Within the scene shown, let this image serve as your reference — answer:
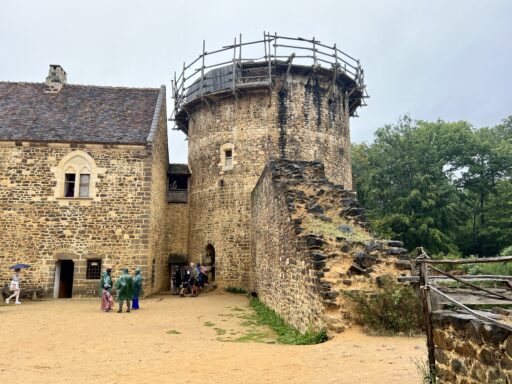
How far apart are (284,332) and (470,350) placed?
5.54 meters

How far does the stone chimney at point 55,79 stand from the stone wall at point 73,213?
4.39 metres

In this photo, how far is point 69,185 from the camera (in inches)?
627

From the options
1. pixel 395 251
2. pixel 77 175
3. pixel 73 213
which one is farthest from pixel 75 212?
pixel 395 251

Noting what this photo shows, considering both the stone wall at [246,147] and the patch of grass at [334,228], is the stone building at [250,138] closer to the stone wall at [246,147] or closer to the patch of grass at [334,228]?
the stone wall at [246,147]

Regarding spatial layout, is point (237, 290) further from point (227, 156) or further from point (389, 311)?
point (389, 311)

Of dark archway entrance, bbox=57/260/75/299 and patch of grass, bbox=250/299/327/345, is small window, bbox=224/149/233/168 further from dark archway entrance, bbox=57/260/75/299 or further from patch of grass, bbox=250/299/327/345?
dark archway entrance, bbox=57/260/75/299

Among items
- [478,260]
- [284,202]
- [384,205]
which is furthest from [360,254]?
[384,205]

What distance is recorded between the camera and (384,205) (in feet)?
87.0


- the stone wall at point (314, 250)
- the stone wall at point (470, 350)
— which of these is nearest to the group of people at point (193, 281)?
the stone wall at point (314, 250)

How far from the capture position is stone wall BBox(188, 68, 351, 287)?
17.9m

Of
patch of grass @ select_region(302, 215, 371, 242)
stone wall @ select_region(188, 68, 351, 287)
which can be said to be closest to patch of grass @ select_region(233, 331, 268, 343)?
patch of grass @ select_region(302, 215, 371, 242)

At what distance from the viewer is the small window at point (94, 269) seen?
15180mm

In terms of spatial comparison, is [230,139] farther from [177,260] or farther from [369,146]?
[369,146]

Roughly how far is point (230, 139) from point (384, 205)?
43.4 ft
